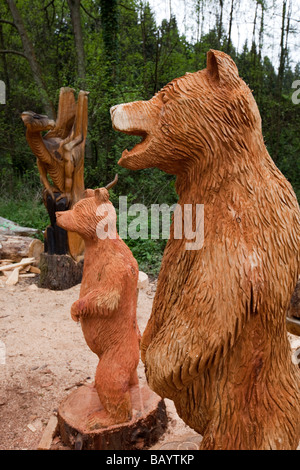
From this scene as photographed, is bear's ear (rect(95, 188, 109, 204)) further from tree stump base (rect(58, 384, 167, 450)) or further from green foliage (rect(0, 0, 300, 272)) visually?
green foliage (rect(0, 0, 300, 272))

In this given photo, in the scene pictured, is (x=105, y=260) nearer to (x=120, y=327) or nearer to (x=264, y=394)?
(x=120, y=327)

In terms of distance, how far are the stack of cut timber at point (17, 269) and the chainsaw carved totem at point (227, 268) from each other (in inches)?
218

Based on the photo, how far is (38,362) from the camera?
Result: 147 inches

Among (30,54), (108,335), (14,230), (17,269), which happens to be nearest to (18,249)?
(17,269)

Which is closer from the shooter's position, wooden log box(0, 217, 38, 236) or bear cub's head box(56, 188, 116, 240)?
bear cub's head box(56, 188, 116, 240)

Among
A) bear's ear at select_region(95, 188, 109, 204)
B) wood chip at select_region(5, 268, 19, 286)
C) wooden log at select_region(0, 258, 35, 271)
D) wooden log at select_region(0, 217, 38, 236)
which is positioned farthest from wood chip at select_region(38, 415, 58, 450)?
wooden log at select_region(0, 217, 38, 236)

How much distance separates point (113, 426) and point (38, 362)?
1.69 m

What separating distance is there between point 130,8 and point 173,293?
1173 cm

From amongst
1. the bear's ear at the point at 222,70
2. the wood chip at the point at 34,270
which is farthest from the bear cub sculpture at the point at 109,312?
the wood chip at the point at 34,270

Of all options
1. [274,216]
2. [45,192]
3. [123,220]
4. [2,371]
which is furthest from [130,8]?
[274,216]

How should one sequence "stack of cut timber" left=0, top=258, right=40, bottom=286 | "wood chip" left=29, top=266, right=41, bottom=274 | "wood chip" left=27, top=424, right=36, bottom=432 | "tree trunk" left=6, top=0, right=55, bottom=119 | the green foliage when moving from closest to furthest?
"wood chip" left=27, top=424, right=36, bottom=432, "stack of cut timber" left=0, top=258, right=40, bottom=286, "wood chip" left=29, top=266, right=41, bottom=274, the green foliage, "tree trunk" left=6, top=0, right=55, bottom=119

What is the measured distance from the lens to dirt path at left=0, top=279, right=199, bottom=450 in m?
2.71

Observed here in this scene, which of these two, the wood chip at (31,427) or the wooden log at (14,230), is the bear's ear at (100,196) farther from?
the wooden log at (14,230)

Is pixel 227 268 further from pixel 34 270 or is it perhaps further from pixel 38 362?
pixel 34 270
